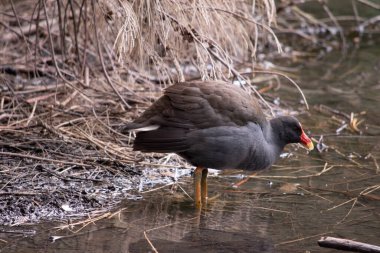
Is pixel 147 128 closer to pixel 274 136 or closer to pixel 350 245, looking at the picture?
pixel 274 136

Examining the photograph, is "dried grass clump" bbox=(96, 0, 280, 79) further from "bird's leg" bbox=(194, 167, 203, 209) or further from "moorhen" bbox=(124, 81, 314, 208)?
"bird's leg" bbox=(194, 167, 203, 209)

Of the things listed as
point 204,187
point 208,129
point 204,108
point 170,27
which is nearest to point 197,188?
point 204,187

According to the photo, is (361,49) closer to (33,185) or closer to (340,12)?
(340,12)

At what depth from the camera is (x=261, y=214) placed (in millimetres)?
4496

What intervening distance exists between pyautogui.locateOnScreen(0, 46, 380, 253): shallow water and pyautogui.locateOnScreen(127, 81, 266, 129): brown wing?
0.52 meters

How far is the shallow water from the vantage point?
398 cm

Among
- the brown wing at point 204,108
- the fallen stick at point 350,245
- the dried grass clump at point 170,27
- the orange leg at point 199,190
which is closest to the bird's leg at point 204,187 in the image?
the orange leg at point 199,190

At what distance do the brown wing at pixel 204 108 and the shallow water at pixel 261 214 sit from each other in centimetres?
52

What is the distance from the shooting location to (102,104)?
238 inches

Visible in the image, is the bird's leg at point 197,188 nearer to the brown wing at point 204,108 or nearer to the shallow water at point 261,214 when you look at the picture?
the shallow water at point 261,214

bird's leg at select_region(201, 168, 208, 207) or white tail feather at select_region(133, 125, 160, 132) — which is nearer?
white tail feather at select_region(133, 125, 160, 132)

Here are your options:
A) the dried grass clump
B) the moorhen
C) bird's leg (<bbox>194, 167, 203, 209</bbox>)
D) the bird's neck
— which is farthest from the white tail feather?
the bird's neck

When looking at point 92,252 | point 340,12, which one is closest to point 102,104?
point 92,252

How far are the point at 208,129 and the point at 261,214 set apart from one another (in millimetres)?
591
